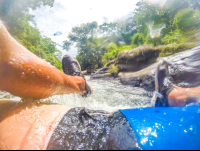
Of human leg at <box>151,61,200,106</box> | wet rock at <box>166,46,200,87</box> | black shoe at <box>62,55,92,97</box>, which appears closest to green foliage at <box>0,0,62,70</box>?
black shoe at <box>62,55,92,97</box>

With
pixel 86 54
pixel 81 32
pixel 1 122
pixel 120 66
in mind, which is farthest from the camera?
pixel 81 32

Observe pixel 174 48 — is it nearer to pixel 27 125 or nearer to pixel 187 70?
pixel 187 70

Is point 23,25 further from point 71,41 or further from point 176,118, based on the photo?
point 71,41

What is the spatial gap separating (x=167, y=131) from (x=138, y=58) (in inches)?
244

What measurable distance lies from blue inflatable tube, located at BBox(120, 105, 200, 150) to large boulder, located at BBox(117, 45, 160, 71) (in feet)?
18.5

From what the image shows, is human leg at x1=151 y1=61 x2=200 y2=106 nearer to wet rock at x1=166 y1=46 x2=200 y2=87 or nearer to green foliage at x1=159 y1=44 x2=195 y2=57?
wet rock at x1=166 y1=46 x2=200 y2=87

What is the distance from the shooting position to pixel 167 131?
1.77 ft

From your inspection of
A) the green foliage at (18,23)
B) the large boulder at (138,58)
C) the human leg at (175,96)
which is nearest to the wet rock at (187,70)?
the human leg at (175,96)

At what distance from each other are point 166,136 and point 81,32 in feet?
68.7

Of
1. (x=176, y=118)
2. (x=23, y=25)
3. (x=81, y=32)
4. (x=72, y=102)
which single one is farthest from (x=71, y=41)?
(x=176, y=118)

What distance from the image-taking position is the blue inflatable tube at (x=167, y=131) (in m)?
0.47

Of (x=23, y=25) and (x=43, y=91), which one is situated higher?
(x=23, y=25)

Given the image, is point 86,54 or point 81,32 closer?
point 86,54

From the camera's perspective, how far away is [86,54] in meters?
17.5
